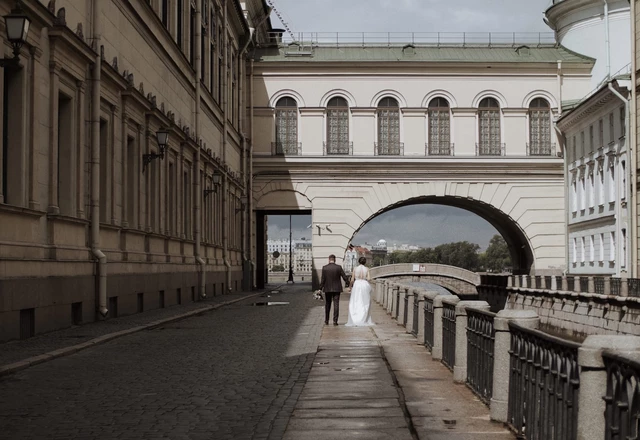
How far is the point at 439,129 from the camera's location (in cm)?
5328

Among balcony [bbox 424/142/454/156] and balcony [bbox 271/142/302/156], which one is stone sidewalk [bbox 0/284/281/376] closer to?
balcony [bbox 271/142/302/156]

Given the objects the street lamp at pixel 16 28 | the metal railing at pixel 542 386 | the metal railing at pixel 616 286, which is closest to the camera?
the metal railing at pixel 542 386

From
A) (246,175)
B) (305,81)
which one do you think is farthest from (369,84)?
(246,175)

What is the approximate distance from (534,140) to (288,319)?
101ft

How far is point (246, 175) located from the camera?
52250 millimetres

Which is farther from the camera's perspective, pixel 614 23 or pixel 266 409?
pixel 614 23

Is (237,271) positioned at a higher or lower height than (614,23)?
lower

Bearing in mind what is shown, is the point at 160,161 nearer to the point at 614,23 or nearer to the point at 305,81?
the point at 305,81

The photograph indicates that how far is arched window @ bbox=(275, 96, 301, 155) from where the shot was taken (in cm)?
5328

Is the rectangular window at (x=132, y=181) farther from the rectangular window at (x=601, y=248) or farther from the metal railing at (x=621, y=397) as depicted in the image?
the rectangular window at (x=601, y=248)

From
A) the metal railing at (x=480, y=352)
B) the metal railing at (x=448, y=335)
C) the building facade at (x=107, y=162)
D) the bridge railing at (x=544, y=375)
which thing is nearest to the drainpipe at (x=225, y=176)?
the building facade at (x=107, y=162)

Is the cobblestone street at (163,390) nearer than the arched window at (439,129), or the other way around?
the cobblestone street at (163,390)

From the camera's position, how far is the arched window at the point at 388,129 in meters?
53.2

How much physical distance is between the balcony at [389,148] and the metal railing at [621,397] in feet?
156
